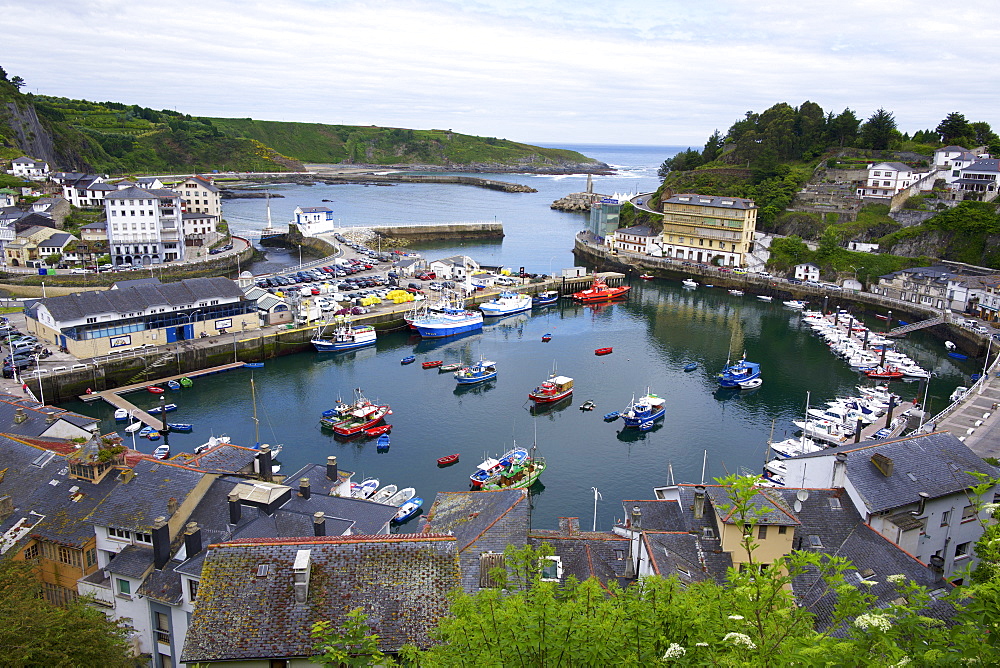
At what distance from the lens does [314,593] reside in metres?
11.0

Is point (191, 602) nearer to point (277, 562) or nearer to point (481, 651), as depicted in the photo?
point (277, 562)

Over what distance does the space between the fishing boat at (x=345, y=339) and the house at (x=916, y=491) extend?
31.2 meters

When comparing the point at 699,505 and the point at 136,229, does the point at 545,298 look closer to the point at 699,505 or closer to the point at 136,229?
the point at 136,229

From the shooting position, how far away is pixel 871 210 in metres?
69.4

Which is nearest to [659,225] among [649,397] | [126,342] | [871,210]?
[871,210]

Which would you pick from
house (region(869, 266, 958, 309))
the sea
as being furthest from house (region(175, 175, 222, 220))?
house (region(869, 266, 958, 309))

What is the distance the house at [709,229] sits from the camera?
69562mm

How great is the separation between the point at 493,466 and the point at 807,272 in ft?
156

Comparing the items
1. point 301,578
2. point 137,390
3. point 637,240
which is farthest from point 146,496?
point 637,240

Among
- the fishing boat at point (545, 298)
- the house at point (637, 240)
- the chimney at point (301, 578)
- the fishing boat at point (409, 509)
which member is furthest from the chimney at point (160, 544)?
the house at point (637, 240)

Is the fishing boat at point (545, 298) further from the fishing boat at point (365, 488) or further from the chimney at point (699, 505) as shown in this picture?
the chimney at point (699, 505)

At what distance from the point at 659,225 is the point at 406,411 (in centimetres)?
5442

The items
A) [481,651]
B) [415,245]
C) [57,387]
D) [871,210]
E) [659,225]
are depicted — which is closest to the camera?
[481,651]

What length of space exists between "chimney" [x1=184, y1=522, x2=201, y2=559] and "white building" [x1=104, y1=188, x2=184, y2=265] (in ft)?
167
